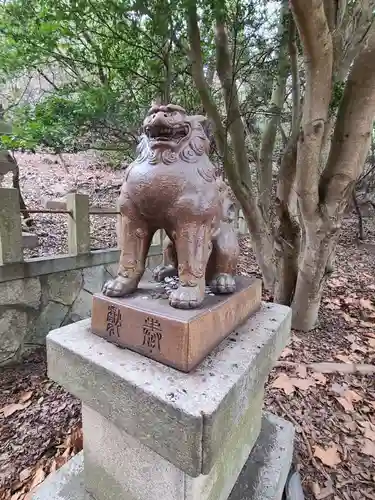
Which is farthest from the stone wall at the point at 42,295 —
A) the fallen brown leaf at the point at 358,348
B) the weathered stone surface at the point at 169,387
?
the fallen brown leaf at the point at 358,348

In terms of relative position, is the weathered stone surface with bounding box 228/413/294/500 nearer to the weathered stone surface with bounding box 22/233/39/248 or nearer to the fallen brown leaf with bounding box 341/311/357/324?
the fallen brown leaf with bounding box 341/311/357/324

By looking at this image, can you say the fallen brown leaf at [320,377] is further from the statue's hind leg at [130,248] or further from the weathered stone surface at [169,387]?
the statue's hind leg at [130,248]

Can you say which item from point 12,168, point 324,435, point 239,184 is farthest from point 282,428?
point 12,168

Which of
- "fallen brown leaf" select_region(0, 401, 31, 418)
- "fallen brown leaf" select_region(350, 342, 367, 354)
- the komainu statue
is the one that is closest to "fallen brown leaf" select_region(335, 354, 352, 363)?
"fallen brown leaf" select_region(350, 342, 367, 354)

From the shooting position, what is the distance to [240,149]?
3.12 m

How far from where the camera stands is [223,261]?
1.14m

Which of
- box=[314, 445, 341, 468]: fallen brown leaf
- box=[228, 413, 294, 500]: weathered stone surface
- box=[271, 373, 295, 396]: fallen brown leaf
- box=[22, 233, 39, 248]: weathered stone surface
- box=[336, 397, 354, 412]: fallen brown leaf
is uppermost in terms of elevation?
box=[22, 233, 39, 248]: weathered stone surface

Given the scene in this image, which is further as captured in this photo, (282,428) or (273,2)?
(273,2)

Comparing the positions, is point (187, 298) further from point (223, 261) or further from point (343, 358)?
point (343, 358)

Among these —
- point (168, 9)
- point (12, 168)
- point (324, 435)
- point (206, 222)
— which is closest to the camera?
point (206, 222)

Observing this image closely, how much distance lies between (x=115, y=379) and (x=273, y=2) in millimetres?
3363

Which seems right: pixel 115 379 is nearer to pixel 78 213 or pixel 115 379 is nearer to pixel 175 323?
pixel 175 323

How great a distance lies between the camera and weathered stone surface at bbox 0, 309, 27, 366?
248cm

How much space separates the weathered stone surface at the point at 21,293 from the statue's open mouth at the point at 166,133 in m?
2.03
